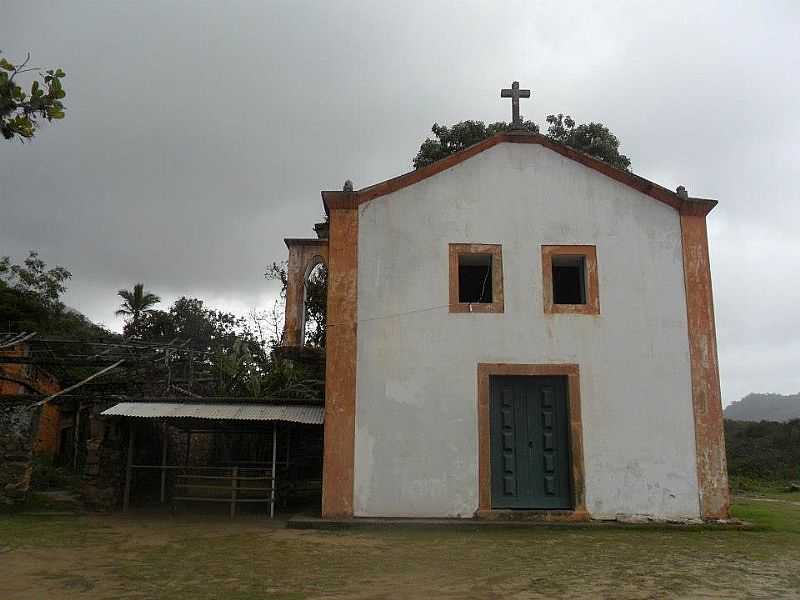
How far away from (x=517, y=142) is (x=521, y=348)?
372 cm

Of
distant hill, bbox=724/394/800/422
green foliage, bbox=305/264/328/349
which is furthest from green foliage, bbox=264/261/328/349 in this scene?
distant hill, bbox=724/394/800/422

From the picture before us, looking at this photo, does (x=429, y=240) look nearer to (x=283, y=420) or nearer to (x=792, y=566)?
(x=283, y=420)

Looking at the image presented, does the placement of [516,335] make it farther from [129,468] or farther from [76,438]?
[76,438]

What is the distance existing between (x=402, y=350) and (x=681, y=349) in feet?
15.4

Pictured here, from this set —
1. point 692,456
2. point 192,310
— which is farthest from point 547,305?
point 192,310

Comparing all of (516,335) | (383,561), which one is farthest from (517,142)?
(383,561)

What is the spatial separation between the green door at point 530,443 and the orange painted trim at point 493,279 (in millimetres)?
1209

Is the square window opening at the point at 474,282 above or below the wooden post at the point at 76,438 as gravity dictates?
above

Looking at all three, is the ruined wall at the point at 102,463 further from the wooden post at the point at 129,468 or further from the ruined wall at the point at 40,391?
the ruined wall at the point at 40,391

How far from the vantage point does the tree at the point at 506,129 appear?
77.9ft

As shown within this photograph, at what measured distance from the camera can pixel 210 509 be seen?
13477 mm

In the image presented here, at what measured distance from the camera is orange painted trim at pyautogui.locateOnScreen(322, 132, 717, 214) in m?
12.2

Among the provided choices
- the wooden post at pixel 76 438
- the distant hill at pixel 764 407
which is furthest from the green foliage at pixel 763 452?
the distant hill at pixel 764 407

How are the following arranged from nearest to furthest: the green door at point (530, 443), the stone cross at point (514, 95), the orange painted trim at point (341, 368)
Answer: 1. the orange painted trim at point (341, 368)
2. the green door at point (530, 443)
3. the stone cross at point (514, 95)
